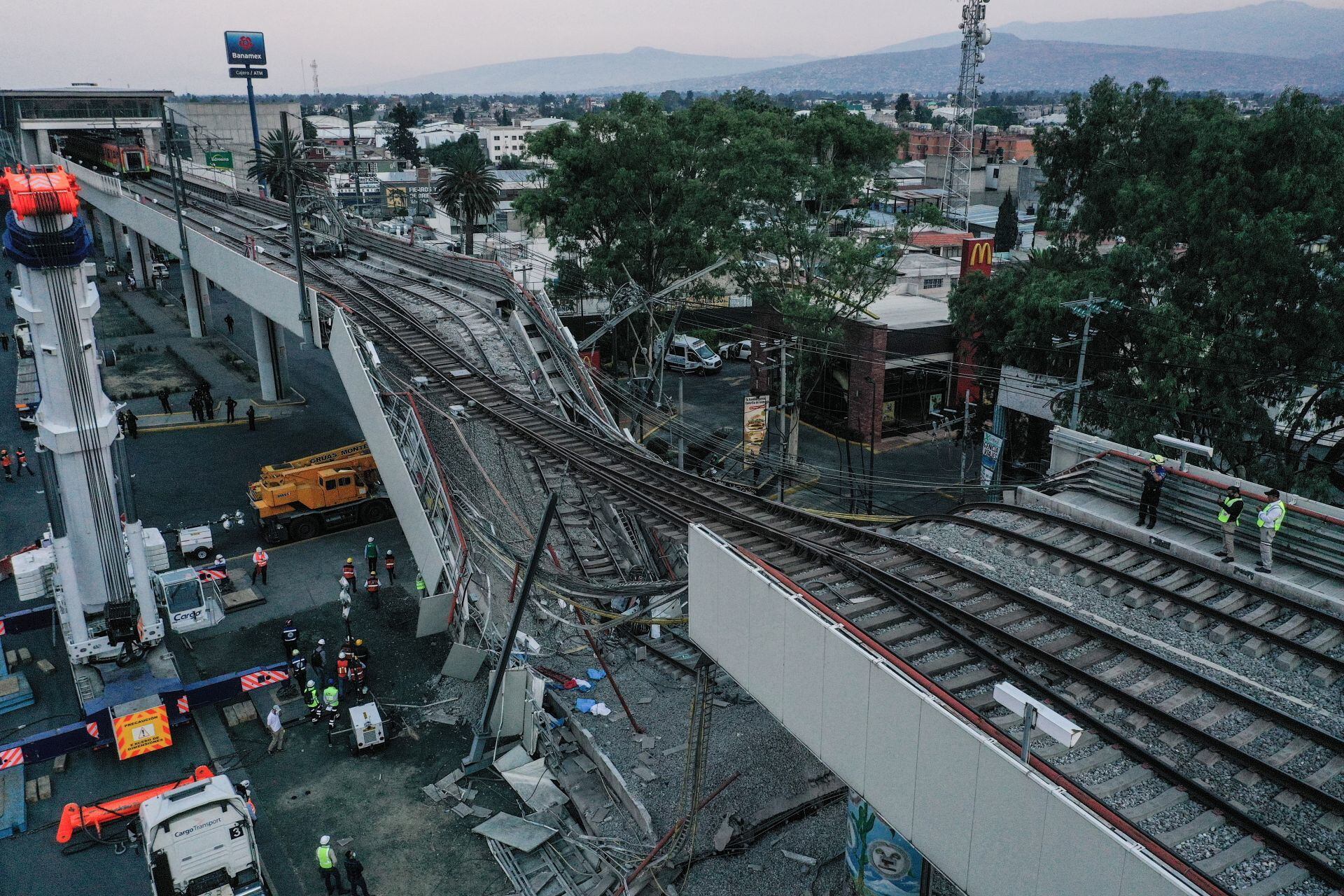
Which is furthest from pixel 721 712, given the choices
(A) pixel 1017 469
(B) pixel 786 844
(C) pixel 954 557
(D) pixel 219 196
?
(D) pixel 219 196

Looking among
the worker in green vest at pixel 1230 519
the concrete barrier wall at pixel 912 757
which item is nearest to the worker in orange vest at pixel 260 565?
the concrete barrier wall at pixel 912 757

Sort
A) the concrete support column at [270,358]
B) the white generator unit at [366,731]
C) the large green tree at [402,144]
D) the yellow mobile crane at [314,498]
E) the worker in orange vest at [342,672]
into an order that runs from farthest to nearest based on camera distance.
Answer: the large green tree at [402,144] → the concrete support column at [270,358] → the yellow mobile crane at [314,498] → the worker in orange vest at [342,672] → the white generator unit at [366,731]

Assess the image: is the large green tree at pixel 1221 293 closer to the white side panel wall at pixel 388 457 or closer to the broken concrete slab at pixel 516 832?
the broken concrete slab at pixel 516 832

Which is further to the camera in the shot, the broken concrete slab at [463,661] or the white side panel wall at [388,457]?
the white side panel wall at [388,457]

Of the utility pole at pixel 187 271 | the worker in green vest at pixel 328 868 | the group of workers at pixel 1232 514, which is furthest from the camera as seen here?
the utility pole at pixel 187 271

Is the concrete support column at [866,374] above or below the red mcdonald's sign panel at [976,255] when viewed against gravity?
below

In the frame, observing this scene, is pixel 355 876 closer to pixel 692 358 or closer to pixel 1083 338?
pixel 1083 338

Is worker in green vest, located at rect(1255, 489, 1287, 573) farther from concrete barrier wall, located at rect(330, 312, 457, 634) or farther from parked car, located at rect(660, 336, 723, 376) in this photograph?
parked car, located at rect(660, 336, 723, 376)

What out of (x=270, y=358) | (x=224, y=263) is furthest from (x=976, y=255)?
(x=270, y=358)

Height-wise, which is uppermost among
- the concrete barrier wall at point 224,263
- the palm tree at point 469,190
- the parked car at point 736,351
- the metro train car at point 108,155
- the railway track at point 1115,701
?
the metro train car at point 108,155
